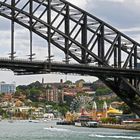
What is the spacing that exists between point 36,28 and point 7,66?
8.85 metres

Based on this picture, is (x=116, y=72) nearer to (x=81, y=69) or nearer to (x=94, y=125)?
(x=81, y=69)

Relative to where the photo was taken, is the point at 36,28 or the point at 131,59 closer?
the point at 36,28

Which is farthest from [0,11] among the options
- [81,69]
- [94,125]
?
[94,125]

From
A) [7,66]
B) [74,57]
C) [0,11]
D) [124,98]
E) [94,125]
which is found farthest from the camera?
[94,125]

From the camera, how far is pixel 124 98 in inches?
3172

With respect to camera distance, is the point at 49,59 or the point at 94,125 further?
the point at 94,125

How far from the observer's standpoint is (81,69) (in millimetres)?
72938

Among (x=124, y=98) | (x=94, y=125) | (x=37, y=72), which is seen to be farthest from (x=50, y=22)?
(x=94, y=125)

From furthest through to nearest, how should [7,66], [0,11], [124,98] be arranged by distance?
[124,98]
[0,11]
[7,66]

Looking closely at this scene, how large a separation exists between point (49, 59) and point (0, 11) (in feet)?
25.5

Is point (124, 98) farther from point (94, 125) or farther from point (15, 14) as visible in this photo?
point (94, 125)

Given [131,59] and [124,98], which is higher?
[131,59]

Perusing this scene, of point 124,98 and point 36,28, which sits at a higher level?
point 36,28

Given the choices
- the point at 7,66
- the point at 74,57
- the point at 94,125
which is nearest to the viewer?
the point at 7,66
